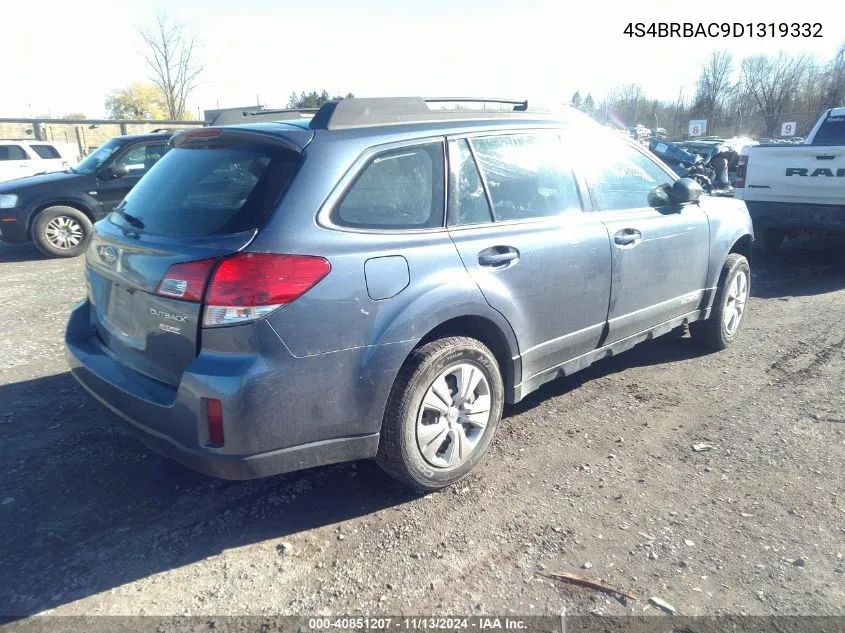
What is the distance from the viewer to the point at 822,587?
8.34 feet

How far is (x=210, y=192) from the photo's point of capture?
2855 mm

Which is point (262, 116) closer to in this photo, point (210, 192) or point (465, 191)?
point (210, 192)

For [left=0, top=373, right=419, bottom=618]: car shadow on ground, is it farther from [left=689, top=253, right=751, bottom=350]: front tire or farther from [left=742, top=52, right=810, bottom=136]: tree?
[left=742, top=52, right=810, bottom=136]: tree

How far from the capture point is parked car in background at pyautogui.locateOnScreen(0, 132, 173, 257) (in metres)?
8.89

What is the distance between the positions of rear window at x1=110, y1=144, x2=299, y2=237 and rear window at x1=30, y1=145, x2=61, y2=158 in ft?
41.1

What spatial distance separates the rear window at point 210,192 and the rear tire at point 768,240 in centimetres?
801

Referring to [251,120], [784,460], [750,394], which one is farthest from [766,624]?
[251,120]

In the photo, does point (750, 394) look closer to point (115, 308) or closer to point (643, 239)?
point (643, 239)

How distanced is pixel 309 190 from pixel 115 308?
3.83 feet

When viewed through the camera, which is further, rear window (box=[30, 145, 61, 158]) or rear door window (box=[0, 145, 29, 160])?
rear window (box=[30, 145, 61, 158])

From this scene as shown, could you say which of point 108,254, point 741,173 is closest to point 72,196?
point 108,254

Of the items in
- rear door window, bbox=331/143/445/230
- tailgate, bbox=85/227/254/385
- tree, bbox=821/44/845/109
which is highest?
tree, bbox=821/44/845/109

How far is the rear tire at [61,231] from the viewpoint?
29.6ft

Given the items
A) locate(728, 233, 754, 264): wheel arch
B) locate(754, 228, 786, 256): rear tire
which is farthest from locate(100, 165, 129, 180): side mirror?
locate(754, 228, 786, 256): rear tire
